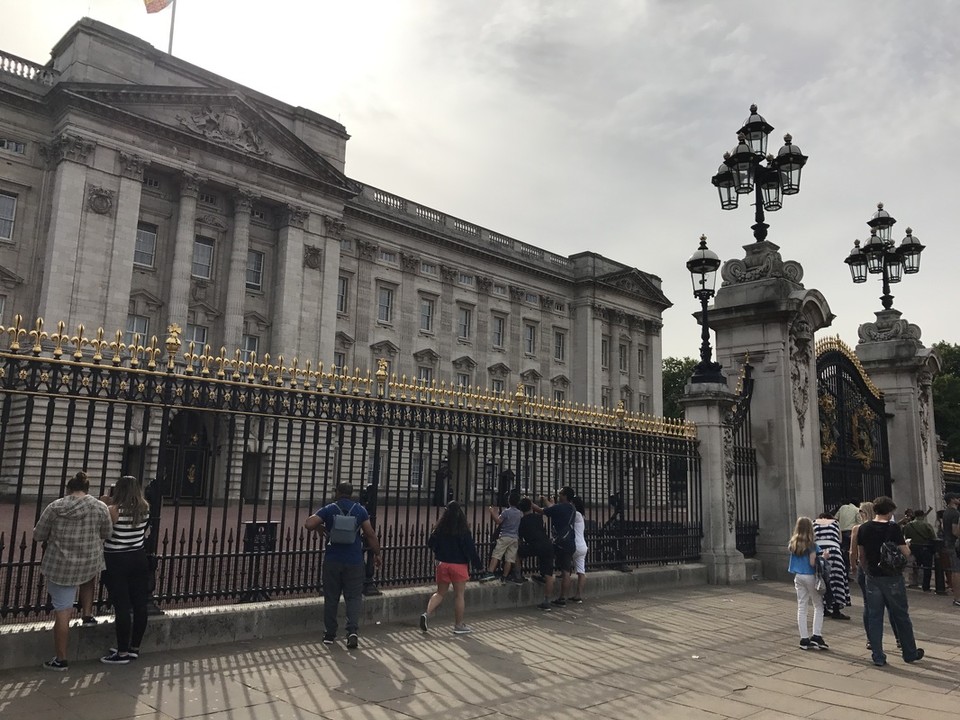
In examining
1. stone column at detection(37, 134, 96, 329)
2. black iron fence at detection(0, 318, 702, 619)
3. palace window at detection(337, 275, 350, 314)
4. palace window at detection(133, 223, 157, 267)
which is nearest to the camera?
black iron fence at detection(0, 318, 702, 619)

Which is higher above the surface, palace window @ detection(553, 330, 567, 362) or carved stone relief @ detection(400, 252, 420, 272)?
carved stone relief @ detection(400, 252, 420, 272)

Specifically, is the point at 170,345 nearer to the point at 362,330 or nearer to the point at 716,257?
the point at 716,257

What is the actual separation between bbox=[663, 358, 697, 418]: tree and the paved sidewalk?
222ft

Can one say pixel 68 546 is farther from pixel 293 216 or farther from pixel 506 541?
pixel 293 216

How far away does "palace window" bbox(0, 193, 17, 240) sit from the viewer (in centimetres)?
3203

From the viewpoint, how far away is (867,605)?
7.96 metres

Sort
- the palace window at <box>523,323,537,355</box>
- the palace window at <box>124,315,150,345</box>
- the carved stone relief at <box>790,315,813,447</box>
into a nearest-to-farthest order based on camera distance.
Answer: the carved stone relief at <box>790,315,813,447</box>
the palace window at <box>124,315,150,345</box>
the palace window at <box>523,323,537,355</box>

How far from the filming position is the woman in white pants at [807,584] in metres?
8.30

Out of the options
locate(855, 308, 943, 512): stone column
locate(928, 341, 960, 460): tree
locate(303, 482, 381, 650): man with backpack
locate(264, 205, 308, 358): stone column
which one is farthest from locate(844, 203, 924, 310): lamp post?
locate(928, 341, 960, 460): tree

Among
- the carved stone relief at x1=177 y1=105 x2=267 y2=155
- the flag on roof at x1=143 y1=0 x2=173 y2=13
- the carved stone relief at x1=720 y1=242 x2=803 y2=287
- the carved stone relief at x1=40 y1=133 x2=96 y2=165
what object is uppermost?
the flag on roof at x1=143 y1=0 x2=173 y2=13

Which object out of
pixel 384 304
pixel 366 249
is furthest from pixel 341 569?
pixel 384 304

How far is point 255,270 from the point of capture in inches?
1569

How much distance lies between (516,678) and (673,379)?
74.0 m

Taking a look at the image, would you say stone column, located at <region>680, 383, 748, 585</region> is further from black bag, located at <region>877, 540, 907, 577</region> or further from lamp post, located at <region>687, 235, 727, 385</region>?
black bag, located at <region>877, 540, 907, 577</region>
